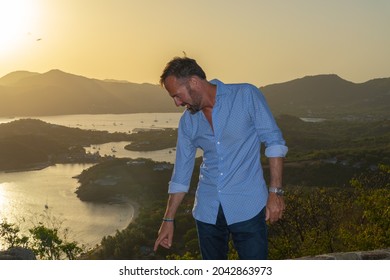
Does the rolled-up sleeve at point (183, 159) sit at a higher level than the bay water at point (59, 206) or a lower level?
higher

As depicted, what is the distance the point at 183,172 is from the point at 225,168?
12.4 inches

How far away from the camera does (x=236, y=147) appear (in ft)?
8.26

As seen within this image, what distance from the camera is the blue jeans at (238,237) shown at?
8.33ft

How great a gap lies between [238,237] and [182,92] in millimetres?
863

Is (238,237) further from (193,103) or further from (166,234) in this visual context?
(193,103)

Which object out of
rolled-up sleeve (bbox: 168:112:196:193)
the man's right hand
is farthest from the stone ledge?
rolled-up sleeve (bbox: 168:112:196:193)

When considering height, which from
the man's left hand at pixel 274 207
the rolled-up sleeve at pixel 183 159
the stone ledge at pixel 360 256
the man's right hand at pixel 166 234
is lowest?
the stone ledge at pixel 360 256

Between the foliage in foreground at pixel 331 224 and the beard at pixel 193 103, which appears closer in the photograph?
the beard at pixel 193 103

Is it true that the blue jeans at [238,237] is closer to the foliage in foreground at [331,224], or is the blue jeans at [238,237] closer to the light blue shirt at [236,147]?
the light blue shirt at [236,147]

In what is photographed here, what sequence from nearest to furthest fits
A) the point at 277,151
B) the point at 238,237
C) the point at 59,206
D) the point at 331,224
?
the point at 277,151 → the point at 238,237 → the point at 331,224 → the point at 59,206

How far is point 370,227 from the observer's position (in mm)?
14023

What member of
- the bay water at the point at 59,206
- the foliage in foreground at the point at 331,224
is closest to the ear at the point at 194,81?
the foliage in foreground at the point at 331,224

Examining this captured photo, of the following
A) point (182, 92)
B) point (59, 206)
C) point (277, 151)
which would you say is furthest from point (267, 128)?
point (59, 206)

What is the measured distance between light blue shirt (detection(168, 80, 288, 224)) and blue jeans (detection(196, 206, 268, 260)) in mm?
44
